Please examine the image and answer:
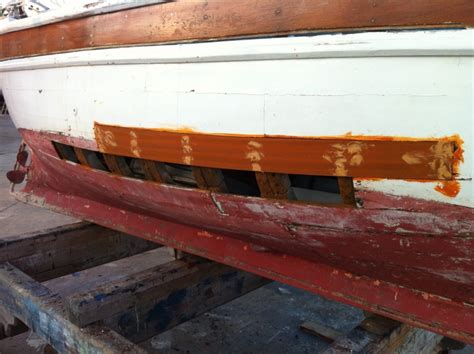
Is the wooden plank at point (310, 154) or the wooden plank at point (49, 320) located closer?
the wooden plank at point (310, 154)

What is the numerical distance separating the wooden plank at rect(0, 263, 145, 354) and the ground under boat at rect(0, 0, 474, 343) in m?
0.54

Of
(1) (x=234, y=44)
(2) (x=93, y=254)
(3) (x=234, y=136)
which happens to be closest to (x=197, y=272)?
(2) (x=93, y=254)

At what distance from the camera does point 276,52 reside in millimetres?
1249

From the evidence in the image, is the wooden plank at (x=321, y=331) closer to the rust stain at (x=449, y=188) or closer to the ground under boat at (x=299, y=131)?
the ground under boat at (x=299, y=131)

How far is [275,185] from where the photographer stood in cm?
143

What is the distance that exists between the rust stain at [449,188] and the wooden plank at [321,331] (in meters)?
1.62

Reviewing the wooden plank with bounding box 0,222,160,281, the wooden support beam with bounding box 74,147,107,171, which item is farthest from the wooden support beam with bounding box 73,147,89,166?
the wooden plank with bounding box 0,222,160,281

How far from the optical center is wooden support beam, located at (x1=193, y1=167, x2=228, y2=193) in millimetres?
1606

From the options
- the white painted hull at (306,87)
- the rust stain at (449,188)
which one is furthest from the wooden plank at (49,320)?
the rust stain at (449,188)

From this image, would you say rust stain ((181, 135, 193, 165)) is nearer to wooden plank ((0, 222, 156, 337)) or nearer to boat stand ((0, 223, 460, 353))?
boat stand ((0, 223, 460, 353))

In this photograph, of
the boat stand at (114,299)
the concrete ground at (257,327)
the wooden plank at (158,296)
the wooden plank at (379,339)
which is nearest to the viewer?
the wooden plank at (379,339)

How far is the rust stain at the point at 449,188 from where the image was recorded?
107 cm

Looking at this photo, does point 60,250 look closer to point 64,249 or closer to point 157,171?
point 64,249

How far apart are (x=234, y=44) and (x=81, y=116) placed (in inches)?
37.4
